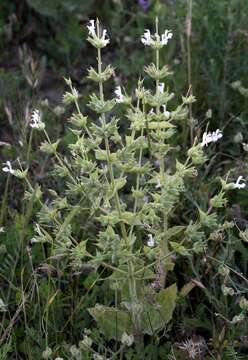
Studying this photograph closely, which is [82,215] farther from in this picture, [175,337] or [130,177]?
[175,337]

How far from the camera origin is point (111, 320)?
1.97m

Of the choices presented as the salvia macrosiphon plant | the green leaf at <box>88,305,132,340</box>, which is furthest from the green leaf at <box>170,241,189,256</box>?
the green leaf at <box>88,305,132,340</box>

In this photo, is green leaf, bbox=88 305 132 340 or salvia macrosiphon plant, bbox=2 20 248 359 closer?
salvia macrosiphon plant, bbox=2 20 248 359

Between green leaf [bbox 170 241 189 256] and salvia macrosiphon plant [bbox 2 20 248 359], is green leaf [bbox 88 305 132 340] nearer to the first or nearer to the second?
salvia macrosiphon plant [bbox 2 20 248 359]

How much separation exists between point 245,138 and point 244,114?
106mm

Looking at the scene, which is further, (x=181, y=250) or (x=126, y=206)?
(x=126, y=206)

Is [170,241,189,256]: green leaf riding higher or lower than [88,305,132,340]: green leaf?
higher

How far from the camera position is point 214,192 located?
8.41ft

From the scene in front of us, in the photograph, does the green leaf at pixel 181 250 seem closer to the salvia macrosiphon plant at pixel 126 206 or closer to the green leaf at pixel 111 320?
the salvia macrosiphon plant at pixel 126 206

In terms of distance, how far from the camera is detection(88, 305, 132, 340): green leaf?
76.9 inches

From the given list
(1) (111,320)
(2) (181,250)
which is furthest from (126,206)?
(1) (111,320)

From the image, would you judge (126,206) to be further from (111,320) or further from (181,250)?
(111,320)

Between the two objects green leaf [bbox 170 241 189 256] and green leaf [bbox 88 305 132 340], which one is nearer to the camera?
green leaf [bbox 170 241 189 256]

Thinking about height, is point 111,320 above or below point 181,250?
below
